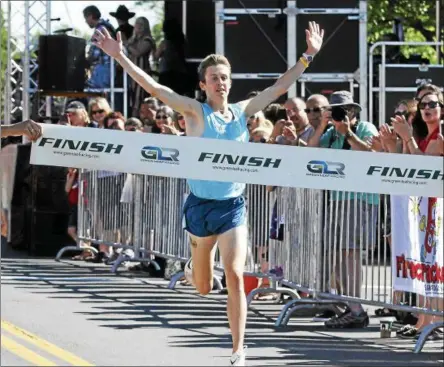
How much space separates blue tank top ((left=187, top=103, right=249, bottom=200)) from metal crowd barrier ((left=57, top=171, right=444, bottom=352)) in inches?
92.3

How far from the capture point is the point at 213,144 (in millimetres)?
8469

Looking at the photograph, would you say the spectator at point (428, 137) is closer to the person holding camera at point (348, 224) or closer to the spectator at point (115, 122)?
the person holding camera at point (348, 224)

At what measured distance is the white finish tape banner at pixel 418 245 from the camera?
1091cm

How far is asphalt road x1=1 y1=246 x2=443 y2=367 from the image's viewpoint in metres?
9.90

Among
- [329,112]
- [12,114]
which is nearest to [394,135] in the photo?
[329,112]

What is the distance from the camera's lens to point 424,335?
34.6 feet

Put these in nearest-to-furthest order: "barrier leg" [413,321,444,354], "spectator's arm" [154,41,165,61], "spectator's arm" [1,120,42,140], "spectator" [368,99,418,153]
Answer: "spectator's arm" [1,120,42,140]
"spectator" [368,99,418,153]
"barrier leg" [413,321,444,354]
"spectator's arm" [154,41,165,61]

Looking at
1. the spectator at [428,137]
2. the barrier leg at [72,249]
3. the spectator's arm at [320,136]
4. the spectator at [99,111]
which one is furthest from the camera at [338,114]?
the barrier leg at [72,249]

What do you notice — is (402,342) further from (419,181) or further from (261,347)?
(419,181)

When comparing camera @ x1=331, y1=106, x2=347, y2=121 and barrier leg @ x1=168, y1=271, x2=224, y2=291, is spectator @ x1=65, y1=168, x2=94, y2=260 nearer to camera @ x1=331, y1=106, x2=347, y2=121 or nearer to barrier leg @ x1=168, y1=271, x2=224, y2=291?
barrier leg @ x1=168, y1=271, x2=224, y2=291

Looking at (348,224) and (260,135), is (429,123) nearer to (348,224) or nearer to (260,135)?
(348,224)

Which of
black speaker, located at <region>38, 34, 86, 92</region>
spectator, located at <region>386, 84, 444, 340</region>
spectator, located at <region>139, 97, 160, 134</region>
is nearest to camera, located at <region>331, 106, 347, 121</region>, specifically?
spectator, located at <region>386, 84, 444, 340</region>

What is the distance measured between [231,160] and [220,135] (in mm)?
502

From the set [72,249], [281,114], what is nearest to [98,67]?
[72,249]
